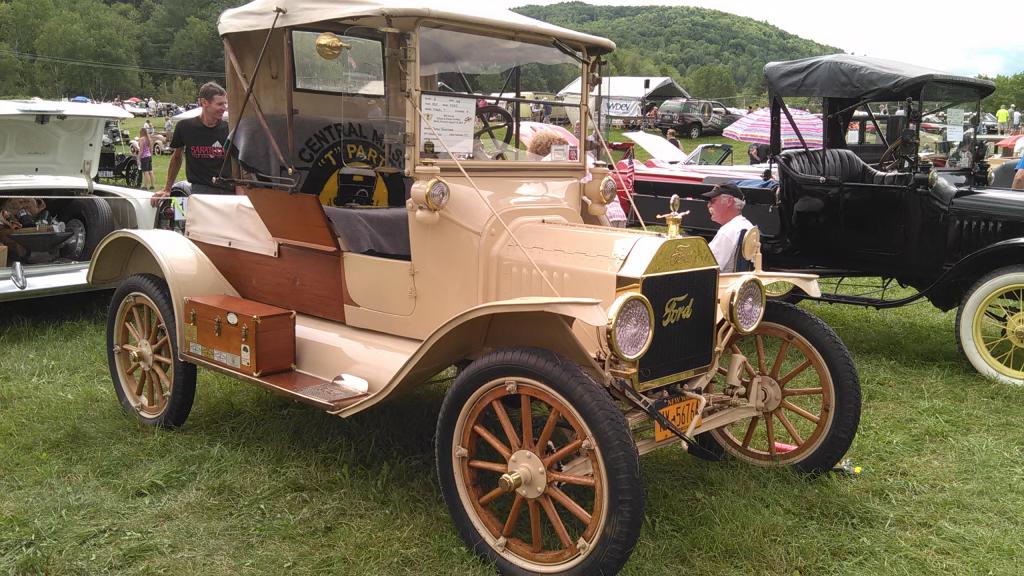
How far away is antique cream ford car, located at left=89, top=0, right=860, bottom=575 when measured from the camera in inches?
108

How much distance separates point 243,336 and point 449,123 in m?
1.38

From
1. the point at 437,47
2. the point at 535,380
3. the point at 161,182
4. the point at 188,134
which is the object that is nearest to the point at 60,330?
the point at 188,134

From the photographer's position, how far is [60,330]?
6039mm

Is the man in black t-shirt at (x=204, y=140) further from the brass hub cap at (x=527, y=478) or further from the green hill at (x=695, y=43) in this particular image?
the green hill at (x=695, y=43)

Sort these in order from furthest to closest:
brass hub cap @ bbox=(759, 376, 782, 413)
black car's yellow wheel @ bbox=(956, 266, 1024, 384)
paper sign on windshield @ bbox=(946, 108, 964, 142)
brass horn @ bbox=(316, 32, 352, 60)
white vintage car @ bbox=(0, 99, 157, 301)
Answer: paper sign on windshield @ bbox=(946, 108, 964, 142) < white vintage car @ bbox=(0, 99, 157, 301) < black car's yellow wheel @ bbox=(956, 266, 1024, 384) < brass hub cap @ bbox=(759, 376, 782, 413) < brass horn @ bbox=(316, 32, 352, 60)

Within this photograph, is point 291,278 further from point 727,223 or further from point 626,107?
point 626,107

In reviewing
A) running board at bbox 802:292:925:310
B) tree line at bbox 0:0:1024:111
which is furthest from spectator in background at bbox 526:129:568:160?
tree line at bbox 0:0:1024:111

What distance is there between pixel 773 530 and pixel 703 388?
63 centimetres

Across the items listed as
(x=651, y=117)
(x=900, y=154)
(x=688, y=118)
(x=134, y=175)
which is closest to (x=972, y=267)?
(x=900, y=154)

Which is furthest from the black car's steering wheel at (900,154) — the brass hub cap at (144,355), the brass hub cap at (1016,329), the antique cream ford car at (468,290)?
the brass hub cap at (144,355)

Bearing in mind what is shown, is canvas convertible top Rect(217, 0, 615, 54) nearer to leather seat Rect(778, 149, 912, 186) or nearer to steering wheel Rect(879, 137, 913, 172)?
leather seat Rect(778, 149, 912, 186)

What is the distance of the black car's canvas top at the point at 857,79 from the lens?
19.3 feet

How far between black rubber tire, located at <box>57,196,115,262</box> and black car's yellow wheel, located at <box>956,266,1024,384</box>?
670cm

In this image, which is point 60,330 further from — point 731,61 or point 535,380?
point 731,61
